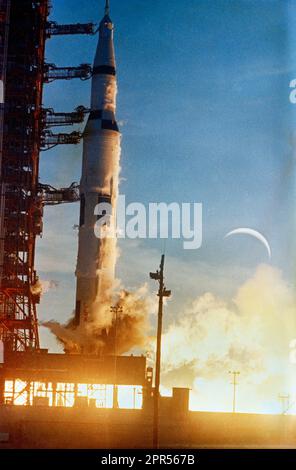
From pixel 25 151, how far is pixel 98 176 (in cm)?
621

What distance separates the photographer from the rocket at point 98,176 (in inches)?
2692

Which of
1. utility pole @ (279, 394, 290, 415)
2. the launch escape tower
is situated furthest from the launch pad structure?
utility pole @ (279, 394, 290, 415)

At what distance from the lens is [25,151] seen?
230 feet

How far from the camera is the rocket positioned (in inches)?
2692

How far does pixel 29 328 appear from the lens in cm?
7056

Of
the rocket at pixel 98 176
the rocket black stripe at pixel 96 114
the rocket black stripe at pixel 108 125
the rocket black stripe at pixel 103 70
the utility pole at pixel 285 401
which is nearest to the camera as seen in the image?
the utility pole at pixel 285 401

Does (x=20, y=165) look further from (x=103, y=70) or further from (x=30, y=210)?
(x=103, y=70)

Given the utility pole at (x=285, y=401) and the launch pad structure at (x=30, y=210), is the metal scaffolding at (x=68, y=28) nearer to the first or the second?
the launch pad structure at (x=30, y=210)

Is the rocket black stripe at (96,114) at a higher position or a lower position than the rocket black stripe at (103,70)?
lower

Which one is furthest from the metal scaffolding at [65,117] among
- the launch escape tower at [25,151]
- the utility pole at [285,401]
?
the utility pole at [285,401]

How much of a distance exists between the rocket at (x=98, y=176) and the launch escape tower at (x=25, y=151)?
1238mm

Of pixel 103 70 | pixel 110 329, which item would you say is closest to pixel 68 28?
pixel 103 70

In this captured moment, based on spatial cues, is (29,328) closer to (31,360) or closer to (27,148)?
(31,360)
